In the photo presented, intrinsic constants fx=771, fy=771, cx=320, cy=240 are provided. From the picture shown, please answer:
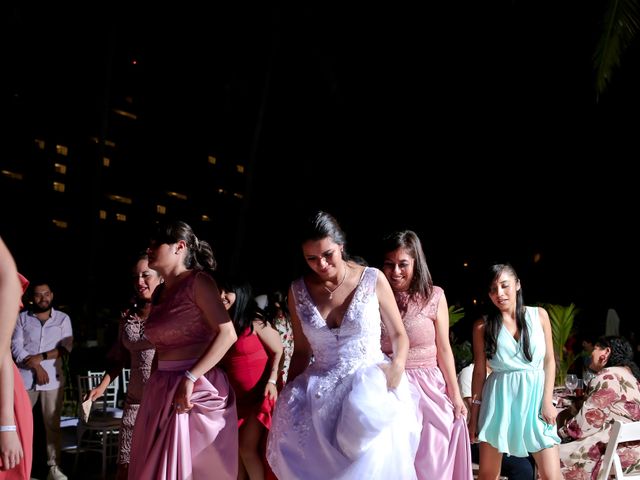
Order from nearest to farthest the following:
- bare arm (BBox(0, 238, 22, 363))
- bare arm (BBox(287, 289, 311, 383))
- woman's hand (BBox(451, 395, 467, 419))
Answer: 1. bare arm (BBox(0, 238, 22, 363))
2. bare arm (BBox(287, 289, 311, 383))
3. woman's hand (BBox(451, 395, 467, 419))

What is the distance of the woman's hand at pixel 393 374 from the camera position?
367 centimetres

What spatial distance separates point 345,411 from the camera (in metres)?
3.51

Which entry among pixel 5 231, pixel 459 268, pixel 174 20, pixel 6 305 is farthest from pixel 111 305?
pixel 6 305

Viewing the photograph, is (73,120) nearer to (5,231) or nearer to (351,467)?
(5,231)

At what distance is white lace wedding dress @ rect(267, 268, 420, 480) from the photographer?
348 cm

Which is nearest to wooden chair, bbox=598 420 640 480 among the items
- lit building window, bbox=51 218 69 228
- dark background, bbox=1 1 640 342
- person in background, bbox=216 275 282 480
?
person in background, bbox=216 275 282 480

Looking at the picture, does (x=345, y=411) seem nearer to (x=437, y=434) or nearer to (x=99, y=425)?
(x=437, y=434)

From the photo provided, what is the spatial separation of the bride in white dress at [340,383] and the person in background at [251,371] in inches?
40.1

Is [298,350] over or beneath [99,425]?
over

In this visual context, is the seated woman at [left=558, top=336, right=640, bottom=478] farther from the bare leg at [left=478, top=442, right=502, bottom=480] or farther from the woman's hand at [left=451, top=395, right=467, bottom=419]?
the woman's hand at [left=451, top=395, right=467, bottom=419]

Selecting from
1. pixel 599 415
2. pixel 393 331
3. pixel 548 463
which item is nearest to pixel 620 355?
pixel 599 415

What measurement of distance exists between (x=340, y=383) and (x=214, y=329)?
0.66 meters

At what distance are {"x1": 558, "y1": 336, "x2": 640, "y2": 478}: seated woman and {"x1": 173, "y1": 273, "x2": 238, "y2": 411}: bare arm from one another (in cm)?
265

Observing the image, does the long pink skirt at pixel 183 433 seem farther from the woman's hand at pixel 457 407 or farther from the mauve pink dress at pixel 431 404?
the woman's hand at pixel 457 407
